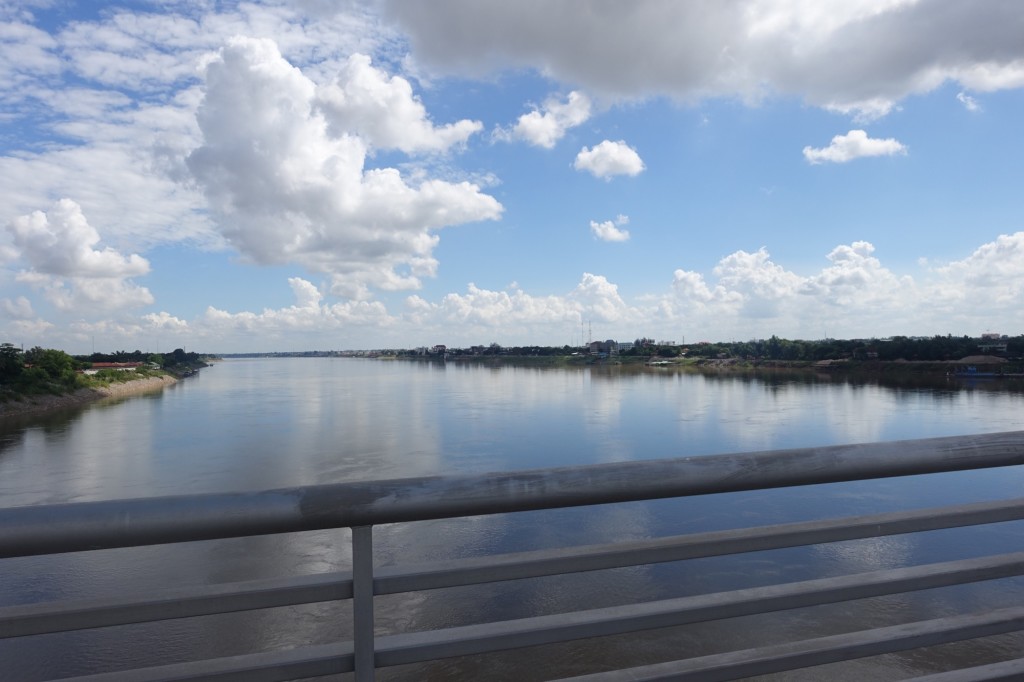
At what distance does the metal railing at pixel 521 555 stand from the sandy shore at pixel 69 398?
49.1 metres

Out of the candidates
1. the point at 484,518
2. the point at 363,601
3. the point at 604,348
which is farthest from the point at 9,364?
the point at 604,348

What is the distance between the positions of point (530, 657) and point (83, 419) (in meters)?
42.1

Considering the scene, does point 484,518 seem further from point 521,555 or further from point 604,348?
point 604,348

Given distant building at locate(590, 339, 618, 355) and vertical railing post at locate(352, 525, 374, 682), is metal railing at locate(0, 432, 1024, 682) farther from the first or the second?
distant building at locate(590, 339, 618, 355)

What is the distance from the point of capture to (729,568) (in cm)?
1150

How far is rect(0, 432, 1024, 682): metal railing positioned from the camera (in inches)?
46.9

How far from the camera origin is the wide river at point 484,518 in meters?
8.55

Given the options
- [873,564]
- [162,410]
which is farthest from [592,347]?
[873,564]

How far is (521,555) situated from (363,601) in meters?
0.33

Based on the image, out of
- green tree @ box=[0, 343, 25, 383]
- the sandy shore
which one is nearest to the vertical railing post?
the sandy shore

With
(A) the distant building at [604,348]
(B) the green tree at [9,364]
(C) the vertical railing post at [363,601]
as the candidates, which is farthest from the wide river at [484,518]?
(A) the distant building at [604,348]

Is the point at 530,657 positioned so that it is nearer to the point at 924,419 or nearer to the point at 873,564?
the point at 873,564

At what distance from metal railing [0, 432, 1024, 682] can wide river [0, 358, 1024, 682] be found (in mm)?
201

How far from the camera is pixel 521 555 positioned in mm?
1380
